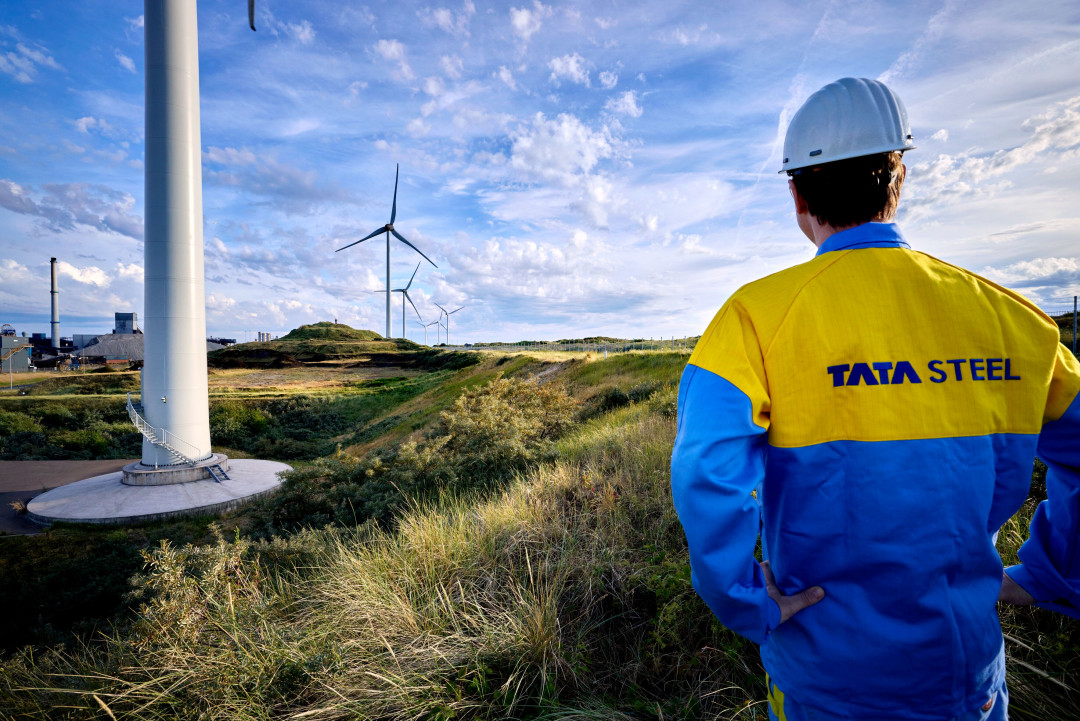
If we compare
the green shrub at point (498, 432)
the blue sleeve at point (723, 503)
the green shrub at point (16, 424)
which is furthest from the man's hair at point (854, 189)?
the green shrub at point (16, 424)

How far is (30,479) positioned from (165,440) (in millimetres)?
6735

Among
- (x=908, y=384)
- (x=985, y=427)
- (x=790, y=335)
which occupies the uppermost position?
(x=790, y=335)

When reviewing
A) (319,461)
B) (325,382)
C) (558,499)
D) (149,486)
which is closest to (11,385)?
(325,382)

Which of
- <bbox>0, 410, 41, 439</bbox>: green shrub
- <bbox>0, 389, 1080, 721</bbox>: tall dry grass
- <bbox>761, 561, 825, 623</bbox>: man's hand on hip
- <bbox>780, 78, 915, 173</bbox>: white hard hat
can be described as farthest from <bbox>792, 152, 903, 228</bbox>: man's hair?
<bbox>0, 410, 41, 439</bbox>: green shrub

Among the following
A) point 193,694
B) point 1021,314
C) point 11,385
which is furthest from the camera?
point 11,385

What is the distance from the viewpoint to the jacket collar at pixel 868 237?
4.85ft

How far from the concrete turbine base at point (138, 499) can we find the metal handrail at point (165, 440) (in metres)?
0.90

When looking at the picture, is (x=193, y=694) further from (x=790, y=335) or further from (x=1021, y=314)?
(x=1021, y=314)

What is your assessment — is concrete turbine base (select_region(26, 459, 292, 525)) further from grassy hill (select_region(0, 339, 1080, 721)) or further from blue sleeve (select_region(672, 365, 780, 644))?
blue sleeve (select_region(672, 365, 780, 644))

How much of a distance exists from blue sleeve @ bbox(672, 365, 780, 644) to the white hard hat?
0.82 metres

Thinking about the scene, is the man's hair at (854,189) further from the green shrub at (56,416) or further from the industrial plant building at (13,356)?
the industrial plant building at (13,356)

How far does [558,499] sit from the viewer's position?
20.4 feet

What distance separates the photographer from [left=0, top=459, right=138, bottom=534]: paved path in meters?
13.8

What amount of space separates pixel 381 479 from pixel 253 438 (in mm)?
25715
